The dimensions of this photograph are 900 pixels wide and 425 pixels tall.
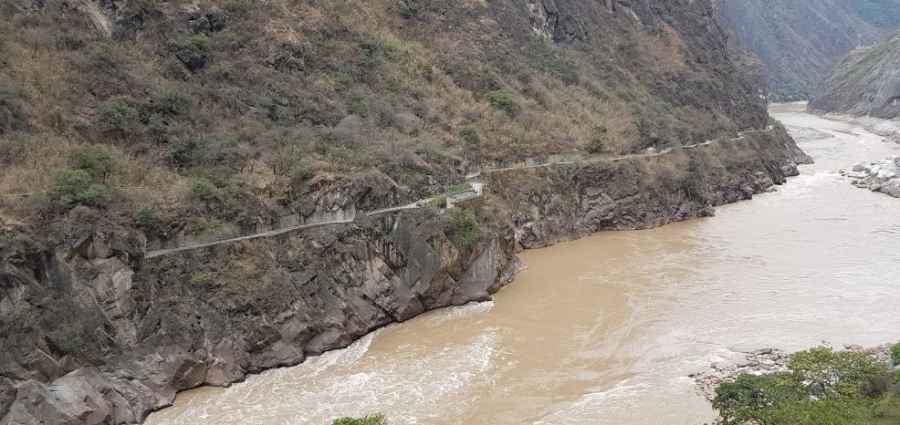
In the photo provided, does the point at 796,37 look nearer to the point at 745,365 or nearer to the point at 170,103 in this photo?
the point at 745,365

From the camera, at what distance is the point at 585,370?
24.0 m

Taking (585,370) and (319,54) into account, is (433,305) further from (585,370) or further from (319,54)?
(319,54)

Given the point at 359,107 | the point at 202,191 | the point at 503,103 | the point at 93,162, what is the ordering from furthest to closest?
the point at 503,103 < the point at 359,107 < the point at 202,191 < the point at 93,162

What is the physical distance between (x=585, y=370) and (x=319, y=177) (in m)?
13.4

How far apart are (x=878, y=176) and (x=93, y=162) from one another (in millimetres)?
56990

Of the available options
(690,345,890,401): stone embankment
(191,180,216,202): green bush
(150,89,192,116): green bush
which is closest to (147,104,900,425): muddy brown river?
(690,345,890,401): stone embankment

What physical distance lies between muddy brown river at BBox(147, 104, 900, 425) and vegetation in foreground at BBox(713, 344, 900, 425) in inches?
113

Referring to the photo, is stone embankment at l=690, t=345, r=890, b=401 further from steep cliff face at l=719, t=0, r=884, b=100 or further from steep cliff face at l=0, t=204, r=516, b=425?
steep cliff face at l=719, t=0, r=884, b=100

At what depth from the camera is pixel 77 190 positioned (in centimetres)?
2361

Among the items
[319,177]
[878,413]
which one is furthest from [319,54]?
[878,413]

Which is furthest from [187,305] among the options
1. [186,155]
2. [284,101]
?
[284,101]

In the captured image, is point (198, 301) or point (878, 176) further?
point (878, 176)

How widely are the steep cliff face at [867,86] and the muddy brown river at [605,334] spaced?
64770mm

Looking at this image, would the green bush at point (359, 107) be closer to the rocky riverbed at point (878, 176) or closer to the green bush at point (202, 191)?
the green bush at point (202, 191)
